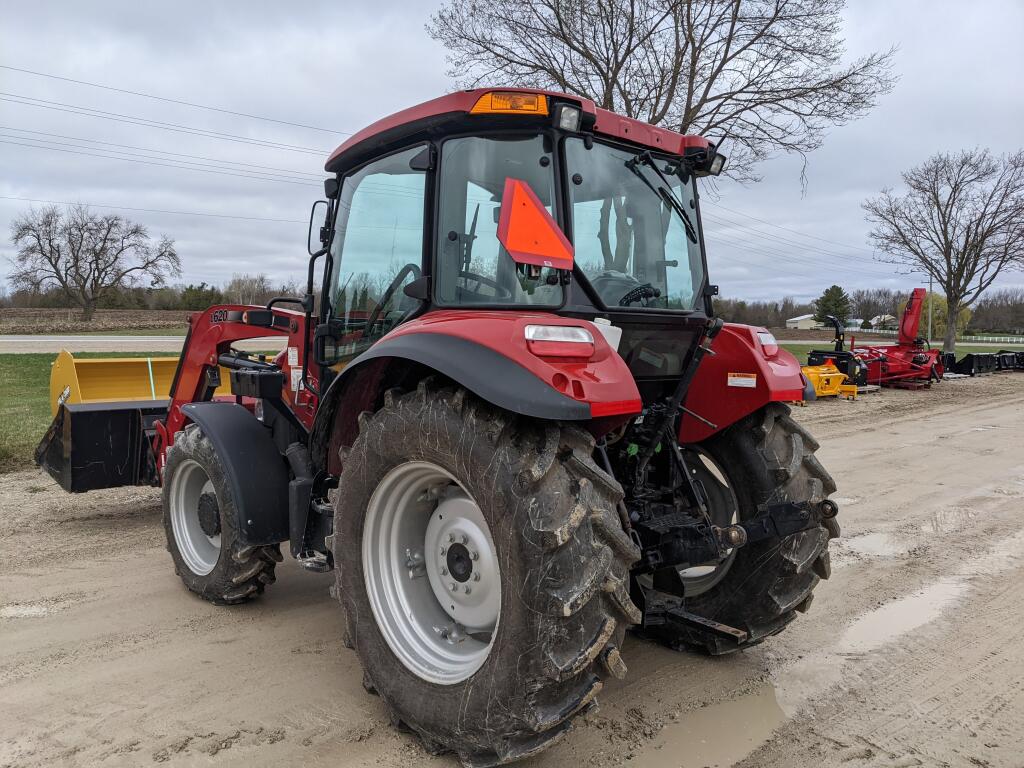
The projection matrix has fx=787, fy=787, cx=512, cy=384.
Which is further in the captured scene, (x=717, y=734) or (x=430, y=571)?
(x=430, y=571)

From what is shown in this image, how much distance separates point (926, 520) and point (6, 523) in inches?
280

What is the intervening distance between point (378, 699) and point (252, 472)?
136 cm

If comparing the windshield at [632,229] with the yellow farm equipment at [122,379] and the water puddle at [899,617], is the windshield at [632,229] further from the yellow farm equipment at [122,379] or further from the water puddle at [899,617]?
the yellow farm equipment at [122,379]

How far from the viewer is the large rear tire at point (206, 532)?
4047mm

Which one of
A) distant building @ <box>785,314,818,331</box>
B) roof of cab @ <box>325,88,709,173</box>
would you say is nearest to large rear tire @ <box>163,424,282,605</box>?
roof of cab @ <box>325,88,709,173</box>

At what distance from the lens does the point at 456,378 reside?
8.59 ft

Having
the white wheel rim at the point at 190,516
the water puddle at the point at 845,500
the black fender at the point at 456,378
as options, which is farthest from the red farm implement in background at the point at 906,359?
the black fender at the point at 456,378

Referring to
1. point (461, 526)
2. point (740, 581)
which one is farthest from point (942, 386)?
point (461, 526)

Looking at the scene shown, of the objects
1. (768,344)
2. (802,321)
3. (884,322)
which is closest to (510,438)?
(768,344)

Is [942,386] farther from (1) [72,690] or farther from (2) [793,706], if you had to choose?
(1) [72,690]

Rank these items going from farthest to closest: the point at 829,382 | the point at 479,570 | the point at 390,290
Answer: the point at 829,382 < the point at 390,290 < the point at 479,570

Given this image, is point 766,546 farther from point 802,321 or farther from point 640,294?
point 802,321

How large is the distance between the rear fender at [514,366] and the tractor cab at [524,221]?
0.23 meters

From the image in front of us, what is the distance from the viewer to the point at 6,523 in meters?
5.83
